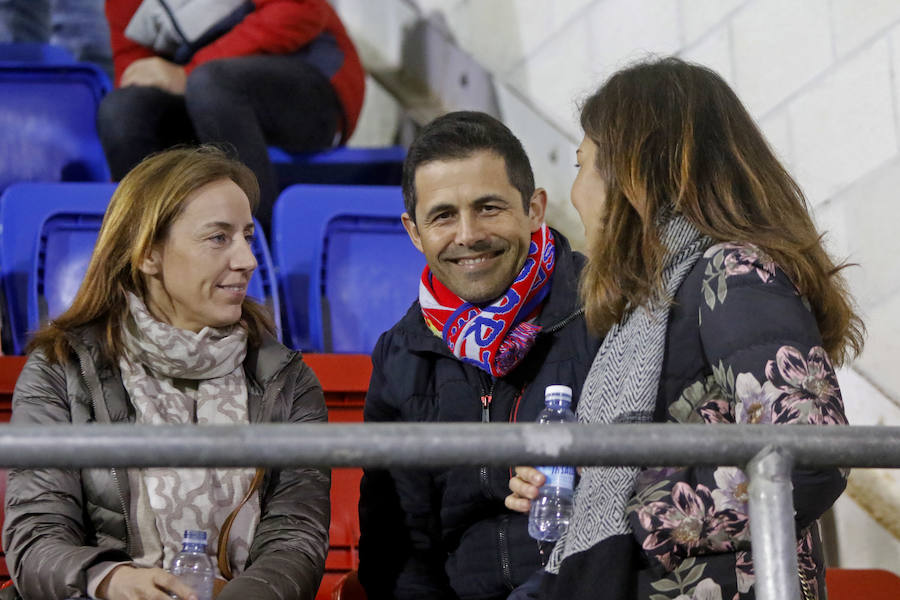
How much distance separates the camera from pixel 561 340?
6.55 feet

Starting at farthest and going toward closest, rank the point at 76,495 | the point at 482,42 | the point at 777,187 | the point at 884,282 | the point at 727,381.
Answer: the point at 482,42, the point at 884,282, the point at 76,495, the point at 777,187, the point at 727,381

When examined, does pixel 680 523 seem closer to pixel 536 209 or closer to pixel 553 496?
pixel 553 496

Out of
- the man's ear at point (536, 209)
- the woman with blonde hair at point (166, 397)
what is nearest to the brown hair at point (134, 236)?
the woman with blonde hair at point (166, 397)

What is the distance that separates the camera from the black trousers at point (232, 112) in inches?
129

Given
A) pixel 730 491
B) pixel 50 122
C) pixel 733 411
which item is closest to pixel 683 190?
pixel 733 411

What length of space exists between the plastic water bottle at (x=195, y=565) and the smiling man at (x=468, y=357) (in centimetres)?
26

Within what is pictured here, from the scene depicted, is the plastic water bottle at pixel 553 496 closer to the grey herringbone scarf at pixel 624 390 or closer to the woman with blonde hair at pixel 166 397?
the grey herringbone scarf at pixel 624 390

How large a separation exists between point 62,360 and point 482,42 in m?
2.53

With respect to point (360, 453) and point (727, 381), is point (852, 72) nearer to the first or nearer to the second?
point (727, 381)

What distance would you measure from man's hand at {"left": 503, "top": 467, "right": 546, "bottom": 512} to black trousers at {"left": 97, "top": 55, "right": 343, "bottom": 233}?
169 cm

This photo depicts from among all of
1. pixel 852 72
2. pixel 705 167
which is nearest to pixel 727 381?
pixel 705 167

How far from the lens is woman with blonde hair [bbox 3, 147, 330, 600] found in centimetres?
182

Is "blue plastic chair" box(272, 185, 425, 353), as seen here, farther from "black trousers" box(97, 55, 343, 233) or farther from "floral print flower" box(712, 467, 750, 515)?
"floral print flower" box(712, 467, 750, 515)

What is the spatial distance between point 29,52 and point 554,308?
2.50 metres
